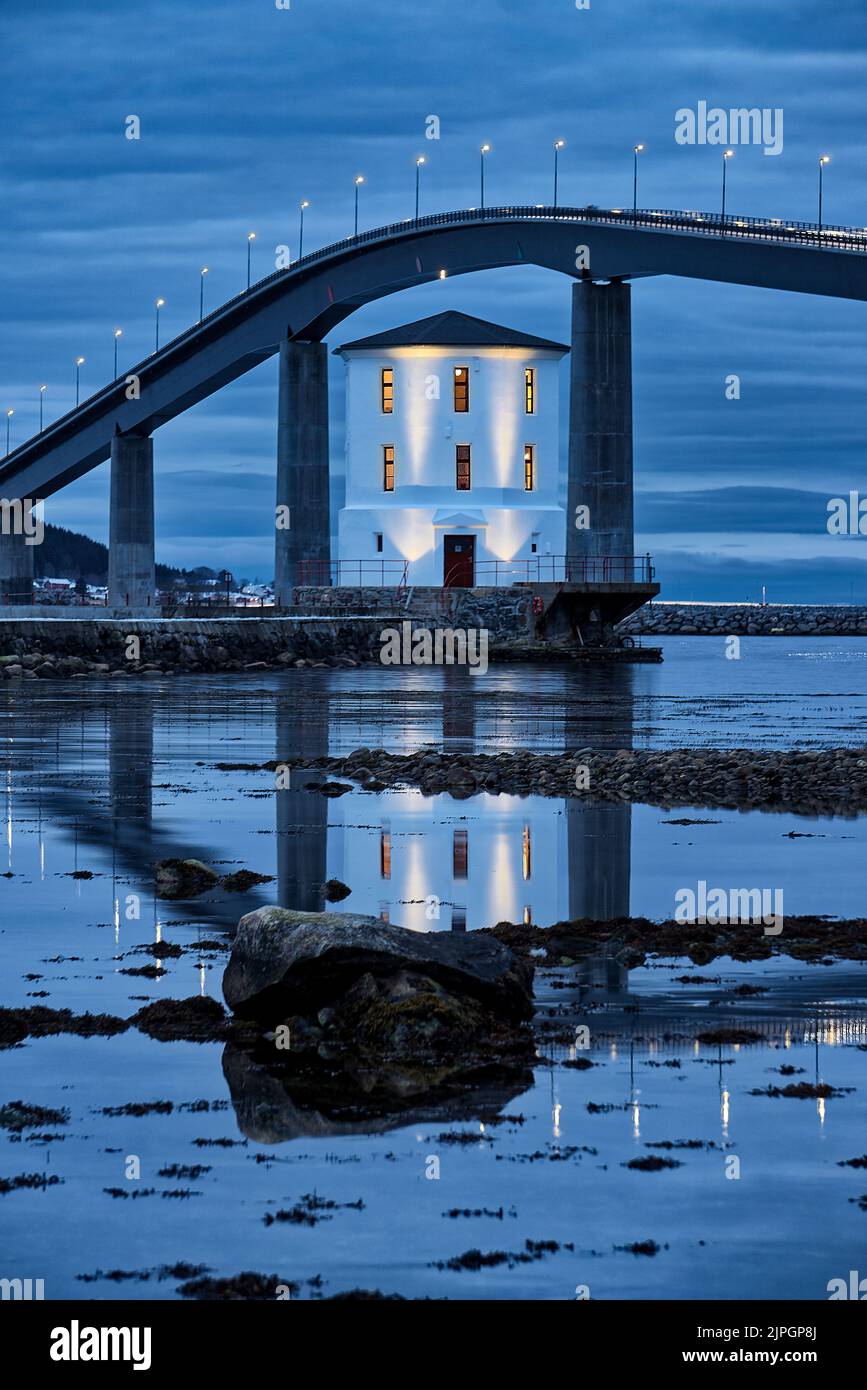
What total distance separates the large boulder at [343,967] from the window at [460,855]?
491 cm

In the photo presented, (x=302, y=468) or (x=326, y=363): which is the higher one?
(x=326, y=363)

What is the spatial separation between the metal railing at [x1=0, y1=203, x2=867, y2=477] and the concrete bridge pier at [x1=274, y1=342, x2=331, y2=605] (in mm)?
3886

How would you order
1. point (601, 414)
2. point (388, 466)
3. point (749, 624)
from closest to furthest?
1. point (601, 414)
2. point (388, 466)
3. point (749, 624)

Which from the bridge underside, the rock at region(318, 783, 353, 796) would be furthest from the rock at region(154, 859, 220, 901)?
the bridge underside

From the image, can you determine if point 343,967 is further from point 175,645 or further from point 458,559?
point 458,559

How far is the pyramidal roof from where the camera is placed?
73125 millimetres

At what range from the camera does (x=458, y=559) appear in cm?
7300

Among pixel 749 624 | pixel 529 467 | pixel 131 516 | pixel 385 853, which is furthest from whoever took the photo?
pixel 749 624

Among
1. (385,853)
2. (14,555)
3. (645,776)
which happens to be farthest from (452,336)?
(385,853)

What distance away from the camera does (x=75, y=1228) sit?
5.95 meters

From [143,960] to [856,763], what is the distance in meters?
12.6

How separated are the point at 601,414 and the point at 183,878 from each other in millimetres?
47355
